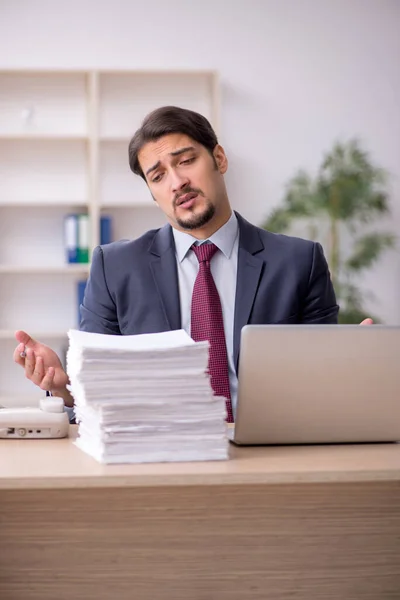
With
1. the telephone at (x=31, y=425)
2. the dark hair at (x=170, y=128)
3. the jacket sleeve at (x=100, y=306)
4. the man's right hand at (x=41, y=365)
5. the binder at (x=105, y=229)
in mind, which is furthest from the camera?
the binder at (x=105, y=229)

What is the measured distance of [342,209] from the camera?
4.98m

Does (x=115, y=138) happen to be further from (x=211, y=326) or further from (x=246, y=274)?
(x=211, y=326)

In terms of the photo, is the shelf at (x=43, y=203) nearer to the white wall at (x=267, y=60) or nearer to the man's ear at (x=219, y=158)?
the white wall at (x=267, y=60)

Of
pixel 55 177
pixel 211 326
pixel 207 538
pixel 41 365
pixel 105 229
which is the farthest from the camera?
pixel 55 177

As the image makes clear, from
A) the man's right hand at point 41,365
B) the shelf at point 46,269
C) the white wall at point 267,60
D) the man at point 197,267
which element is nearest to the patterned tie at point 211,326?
the man at point 197,267

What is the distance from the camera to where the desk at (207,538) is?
59.8 inches

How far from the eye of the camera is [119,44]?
521 cm

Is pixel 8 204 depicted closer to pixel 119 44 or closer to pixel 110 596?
pixel 119 44

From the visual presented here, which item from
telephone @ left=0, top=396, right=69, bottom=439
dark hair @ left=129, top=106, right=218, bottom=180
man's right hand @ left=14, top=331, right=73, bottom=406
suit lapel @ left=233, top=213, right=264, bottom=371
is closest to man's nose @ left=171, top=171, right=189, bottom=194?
dark hair @ left=129, top=106, right=218, bottom=180

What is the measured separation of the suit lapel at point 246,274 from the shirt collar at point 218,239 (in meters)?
0.03

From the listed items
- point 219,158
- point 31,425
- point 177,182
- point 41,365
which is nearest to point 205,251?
point 177,182

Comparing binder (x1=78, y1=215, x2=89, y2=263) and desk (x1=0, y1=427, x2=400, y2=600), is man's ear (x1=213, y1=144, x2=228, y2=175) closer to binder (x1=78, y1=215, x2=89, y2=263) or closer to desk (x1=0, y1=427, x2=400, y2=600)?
desk (x1=0, y1=427, x2=400, y2=600)

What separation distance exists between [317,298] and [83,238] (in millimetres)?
2820

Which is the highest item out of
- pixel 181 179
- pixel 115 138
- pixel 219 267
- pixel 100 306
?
pixel 115 138
